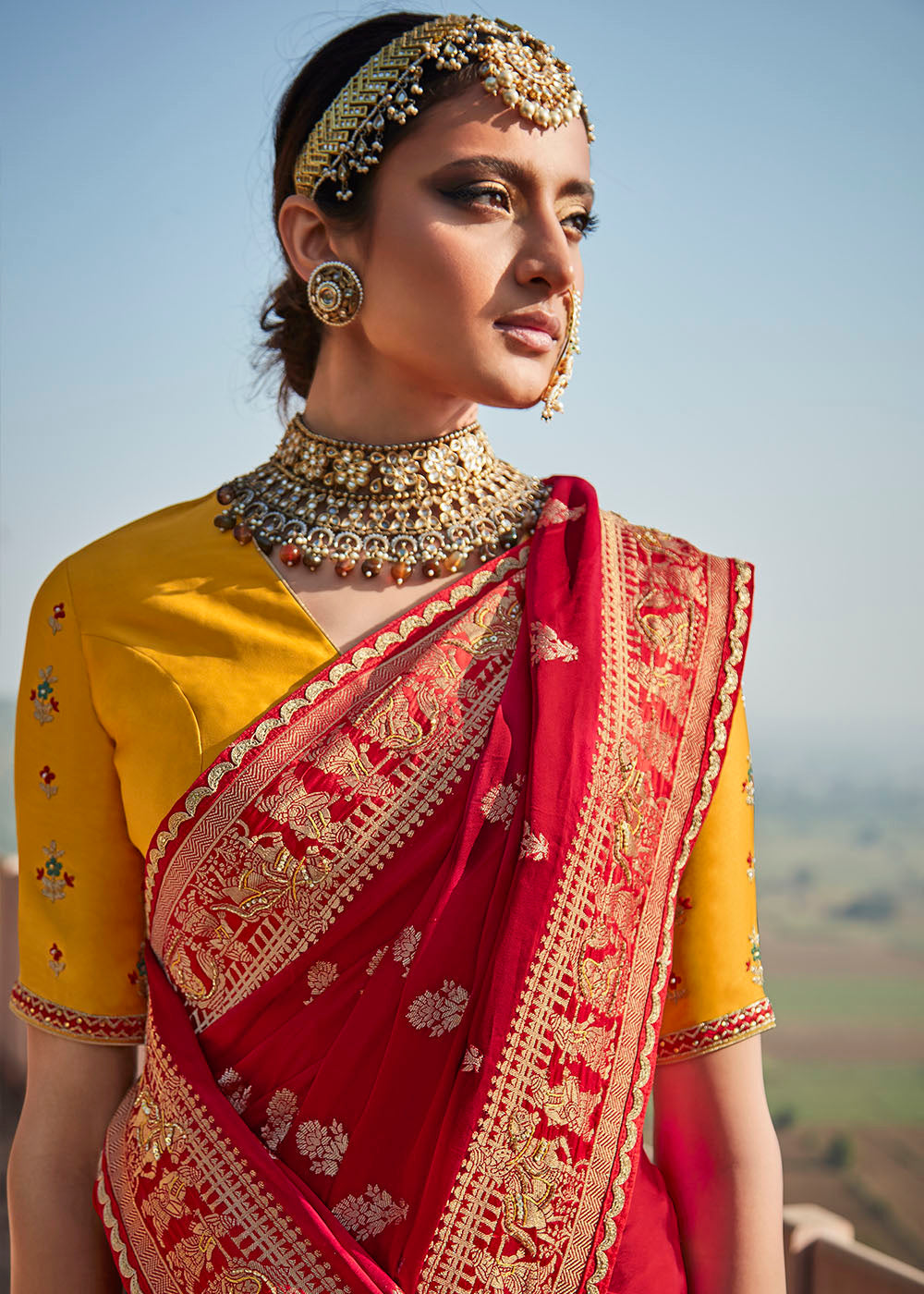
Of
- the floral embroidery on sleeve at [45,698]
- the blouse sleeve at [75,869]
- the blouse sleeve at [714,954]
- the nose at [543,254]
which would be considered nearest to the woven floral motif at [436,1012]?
the blouse sleeve at [714,954]

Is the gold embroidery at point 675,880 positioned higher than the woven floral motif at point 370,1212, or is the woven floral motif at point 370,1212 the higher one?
the gold embroidery at point 675,880

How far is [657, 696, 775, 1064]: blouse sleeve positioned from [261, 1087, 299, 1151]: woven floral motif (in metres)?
0.42

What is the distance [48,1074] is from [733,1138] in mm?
812

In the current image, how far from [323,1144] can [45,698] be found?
0.62 metres

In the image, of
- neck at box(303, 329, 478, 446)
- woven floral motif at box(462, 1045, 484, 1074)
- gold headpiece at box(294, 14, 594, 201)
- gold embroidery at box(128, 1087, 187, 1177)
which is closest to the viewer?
woven floral motif at box(462, 1045, 484, 1074)

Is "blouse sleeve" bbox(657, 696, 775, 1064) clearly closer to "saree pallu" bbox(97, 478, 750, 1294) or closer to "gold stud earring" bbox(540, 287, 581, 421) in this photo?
"saree pallu" bbox(97, 478, 750, 1294)

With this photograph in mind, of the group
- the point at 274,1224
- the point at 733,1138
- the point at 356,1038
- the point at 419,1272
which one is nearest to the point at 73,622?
the point at 356,1038

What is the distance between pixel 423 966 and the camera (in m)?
1.14

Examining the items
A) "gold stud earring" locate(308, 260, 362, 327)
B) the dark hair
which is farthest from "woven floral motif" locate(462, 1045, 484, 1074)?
the dark hair

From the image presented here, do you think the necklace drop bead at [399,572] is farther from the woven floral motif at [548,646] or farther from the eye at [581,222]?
the eye at [581,222]

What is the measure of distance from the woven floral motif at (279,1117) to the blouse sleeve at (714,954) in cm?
42

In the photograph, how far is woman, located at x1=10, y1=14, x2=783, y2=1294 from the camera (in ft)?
3.71

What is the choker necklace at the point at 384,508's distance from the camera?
1412 millimetres

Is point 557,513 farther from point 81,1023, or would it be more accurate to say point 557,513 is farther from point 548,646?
point 81,1023
